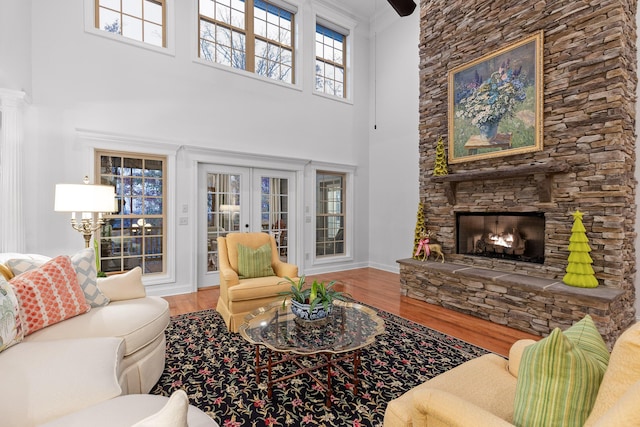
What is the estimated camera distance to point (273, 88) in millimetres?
5543

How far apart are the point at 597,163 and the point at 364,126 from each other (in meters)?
4.21

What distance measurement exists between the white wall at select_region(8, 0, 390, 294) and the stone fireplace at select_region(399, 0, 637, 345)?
233 cm

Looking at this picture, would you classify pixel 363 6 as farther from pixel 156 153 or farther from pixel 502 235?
pixel 502 235

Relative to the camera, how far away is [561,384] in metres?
0.89

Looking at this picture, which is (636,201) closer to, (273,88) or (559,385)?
(559,385)

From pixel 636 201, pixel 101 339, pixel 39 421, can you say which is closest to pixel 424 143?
pixel 636 201

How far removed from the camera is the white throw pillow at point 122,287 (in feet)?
7.84

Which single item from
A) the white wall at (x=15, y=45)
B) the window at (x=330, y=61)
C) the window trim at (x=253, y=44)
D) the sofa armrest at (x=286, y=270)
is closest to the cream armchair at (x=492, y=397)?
the sofa armrest at (x=286, y=270)

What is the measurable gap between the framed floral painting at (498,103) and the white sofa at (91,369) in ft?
13.4

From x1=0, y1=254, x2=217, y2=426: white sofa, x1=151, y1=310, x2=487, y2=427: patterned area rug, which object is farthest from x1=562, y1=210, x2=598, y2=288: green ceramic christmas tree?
x1=0, y1=254, x2=217, y2=426: white sofa

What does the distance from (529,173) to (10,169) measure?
572 centimetres

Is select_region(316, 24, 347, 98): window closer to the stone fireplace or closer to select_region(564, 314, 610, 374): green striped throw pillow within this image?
the stone fireplace

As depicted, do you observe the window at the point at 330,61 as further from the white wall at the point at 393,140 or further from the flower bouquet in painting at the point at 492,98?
the flower bouquet in painting at the point at 492,98

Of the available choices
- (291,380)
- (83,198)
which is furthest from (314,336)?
(83,198)
